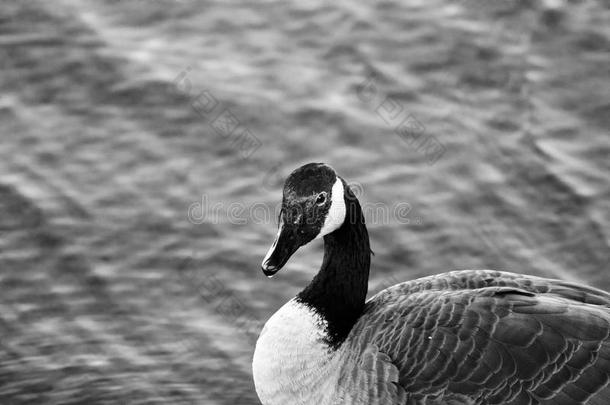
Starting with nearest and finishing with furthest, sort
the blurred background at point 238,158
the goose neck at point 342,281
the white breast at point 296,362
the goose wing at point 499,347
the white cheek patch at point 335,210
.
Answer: the goose wing at point 499,347 < the white cheek patch at point 335,210 < the white breast at point 296,362 < the goose neck at point 342,281 < the blurred background at point 238,158

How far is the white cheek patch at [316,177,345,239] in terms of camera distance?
7.92 meters

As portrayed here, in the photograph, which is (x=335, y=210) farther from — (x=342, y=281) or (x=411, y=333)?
(x=411, y=333)

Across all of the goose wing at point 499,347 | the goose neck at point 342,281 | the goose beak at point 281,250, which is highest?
the goose beak at point 281,250

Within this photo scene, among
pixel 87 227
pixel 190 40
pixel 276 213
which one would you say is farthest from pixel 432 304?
pixel 190 40

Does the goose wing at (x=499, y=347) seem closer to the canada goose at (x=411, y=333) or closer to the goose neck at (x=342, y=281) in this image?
the canada goose at (x=411, y=333)

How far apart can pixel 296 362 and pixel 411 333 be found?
99 cm

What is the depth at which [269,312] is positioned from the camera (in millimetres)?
10156

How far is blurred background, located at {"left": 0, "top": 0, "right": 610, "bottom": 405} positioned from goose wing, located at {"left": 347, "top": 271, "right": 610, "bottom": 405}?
7.20 ft

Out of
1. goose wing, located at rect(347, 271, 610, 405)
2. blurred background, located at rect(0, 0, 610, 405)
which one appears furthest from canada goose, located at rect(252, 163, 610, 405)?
blurred background, located at rect(0, 0, 610, 405)

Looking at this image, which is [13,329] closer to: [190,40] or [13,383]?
[13,383]

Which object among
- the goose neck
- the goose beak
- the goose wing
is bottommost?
the goose wing

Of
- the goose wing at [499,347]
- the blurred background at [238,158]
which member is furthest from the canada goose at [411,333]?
the blurred background at [238,158]

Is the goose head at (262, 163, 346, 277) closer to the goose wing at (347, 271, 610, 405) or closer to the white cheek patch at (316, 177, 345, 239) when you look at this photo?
the white cheek patch at (316, 177, 345, 239)

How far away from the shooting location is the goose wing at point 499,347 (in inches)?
290
